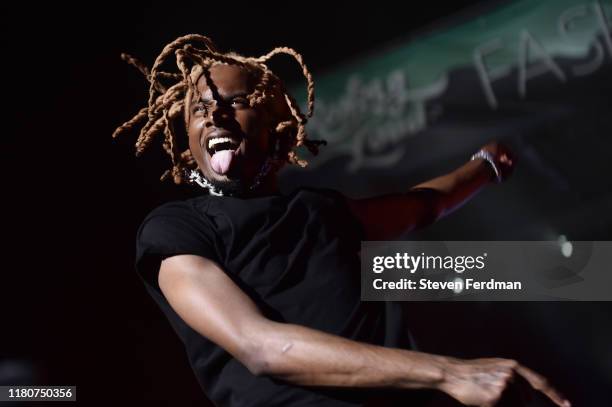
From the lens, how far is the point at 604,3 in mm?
1933

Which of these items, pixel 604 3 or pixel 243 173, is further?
pixel 604 3

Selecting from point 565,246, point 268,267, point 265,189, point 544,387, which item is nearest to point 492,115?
point 565,246

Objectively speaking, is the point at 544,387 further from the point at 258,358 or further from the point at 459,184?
the point at 459,184

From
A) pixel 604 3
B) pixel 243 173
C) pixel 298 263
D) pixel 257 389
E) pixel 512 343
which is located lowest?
pixel 512 343

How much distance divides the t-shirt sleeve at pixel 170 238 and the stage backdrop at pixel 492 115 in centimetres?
105

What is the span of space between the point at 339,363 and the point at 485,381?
0.51 feet

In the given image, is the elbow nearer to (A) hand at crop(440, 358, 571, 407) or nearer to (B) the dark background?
(A) hand at crop(440, 358, 571, 407)

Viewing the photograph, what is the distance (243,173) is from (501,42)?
1139mm

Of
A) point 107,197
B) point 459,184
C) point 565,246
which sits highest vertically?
point 459,184

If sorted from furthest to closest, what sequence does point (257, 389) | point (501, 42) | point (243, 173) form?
point (501, 42) < point (243, 173) < point (257, 389)

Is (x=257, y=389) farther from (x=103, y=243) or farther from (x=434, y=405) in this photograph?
(x=103, y=243)

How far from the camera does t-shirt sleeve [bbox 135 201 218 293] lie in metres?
0.98

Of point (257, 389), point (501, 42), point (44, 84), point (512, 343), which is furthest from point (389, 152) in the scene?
point (257, 389)

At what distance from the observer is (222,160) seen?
1.12 metres
